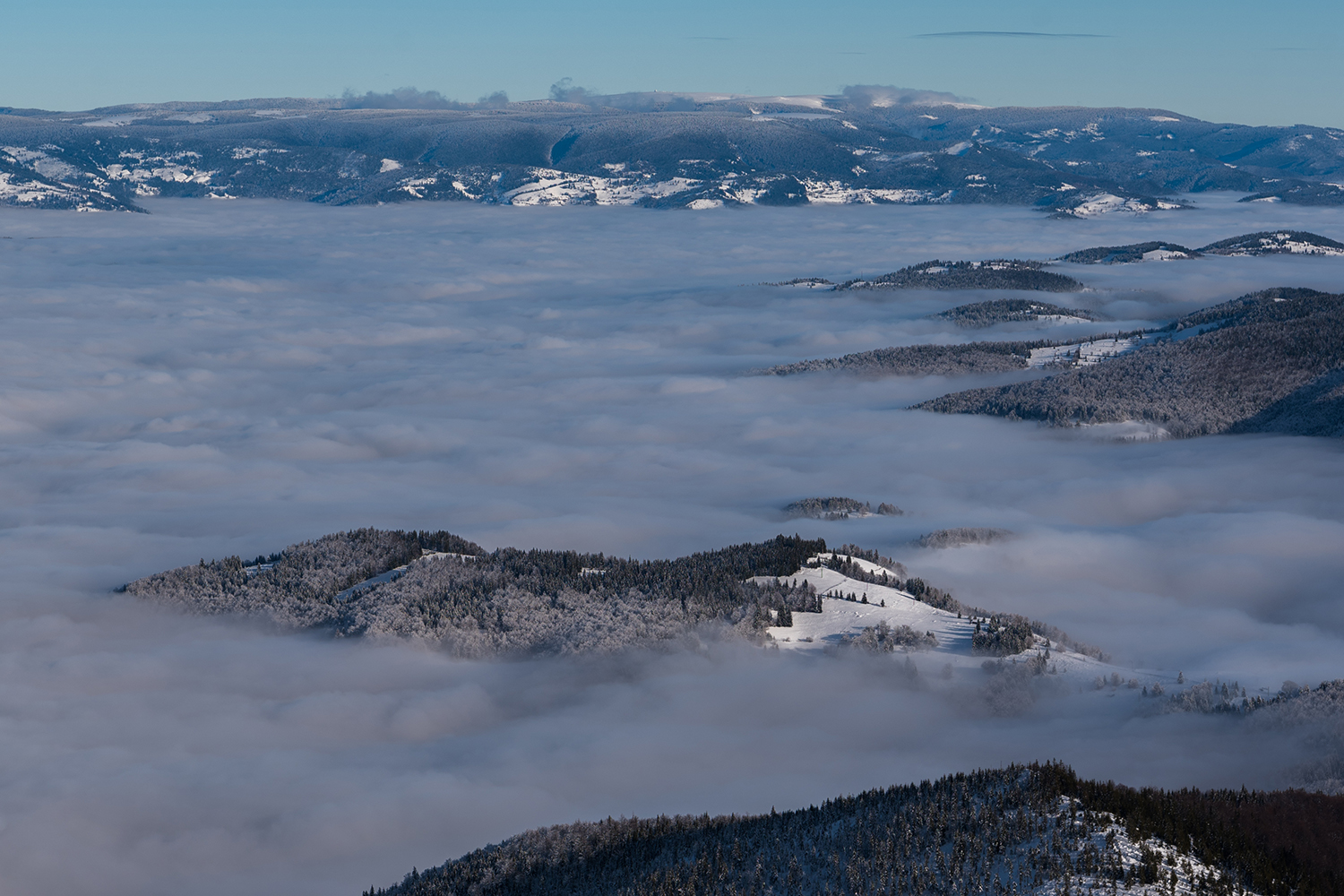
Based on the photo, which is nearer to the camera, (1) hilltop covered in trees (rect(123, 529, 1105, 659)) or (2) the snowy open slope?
(2) the snowy open slope

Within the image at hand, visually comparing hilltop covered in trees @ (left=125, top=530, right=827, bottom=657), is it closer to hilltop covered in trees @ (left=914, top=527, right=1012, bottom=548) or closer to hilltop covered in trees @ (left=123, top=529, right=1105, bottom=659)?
hilltop covered in trees @ (left=123, top=529, right=1105, bottom=659)

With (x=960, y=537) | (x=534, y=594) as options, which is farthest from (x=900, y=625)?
(x=960, y=537)

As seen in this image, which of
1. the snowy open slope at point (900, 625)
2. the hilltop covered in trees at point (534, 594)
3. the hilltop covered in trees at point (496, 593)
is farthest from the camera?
the hilltop covered in trees at point (496, 593)

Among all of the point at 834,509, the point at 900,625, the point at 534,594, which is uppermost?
the point at 900,625

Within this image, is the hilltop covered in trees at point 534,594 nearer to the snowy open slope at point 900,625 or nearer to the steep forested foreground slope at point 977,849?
the snowy open slope at point 900,625

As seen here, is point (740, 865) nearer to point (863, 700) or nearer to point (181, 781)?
point (863, 700)

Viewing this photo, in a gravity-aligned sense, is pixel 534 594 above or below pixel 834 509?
above

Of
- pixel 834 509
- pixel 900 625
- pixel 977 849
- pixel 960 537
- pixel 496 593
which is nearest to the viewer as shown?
pixel 977 849

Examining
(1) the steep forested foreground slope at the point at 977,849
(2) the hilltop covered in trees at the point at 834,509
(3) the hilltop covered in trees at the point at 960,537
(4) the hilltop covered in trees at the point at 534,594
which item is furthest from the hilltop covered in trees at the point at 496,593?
(2) the hilltop covered in trees at the point at 834,509

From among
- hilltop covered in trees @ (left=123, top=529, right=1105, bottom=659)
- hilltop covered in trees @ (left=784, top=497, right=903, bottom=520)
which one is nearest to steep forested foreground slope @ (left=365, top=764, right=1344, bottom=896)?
hilltop covered in trees @ (left=123, top=529, right=1105, bottom=659)

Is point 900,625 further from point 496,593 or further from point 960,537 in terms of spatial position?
point 960,537
